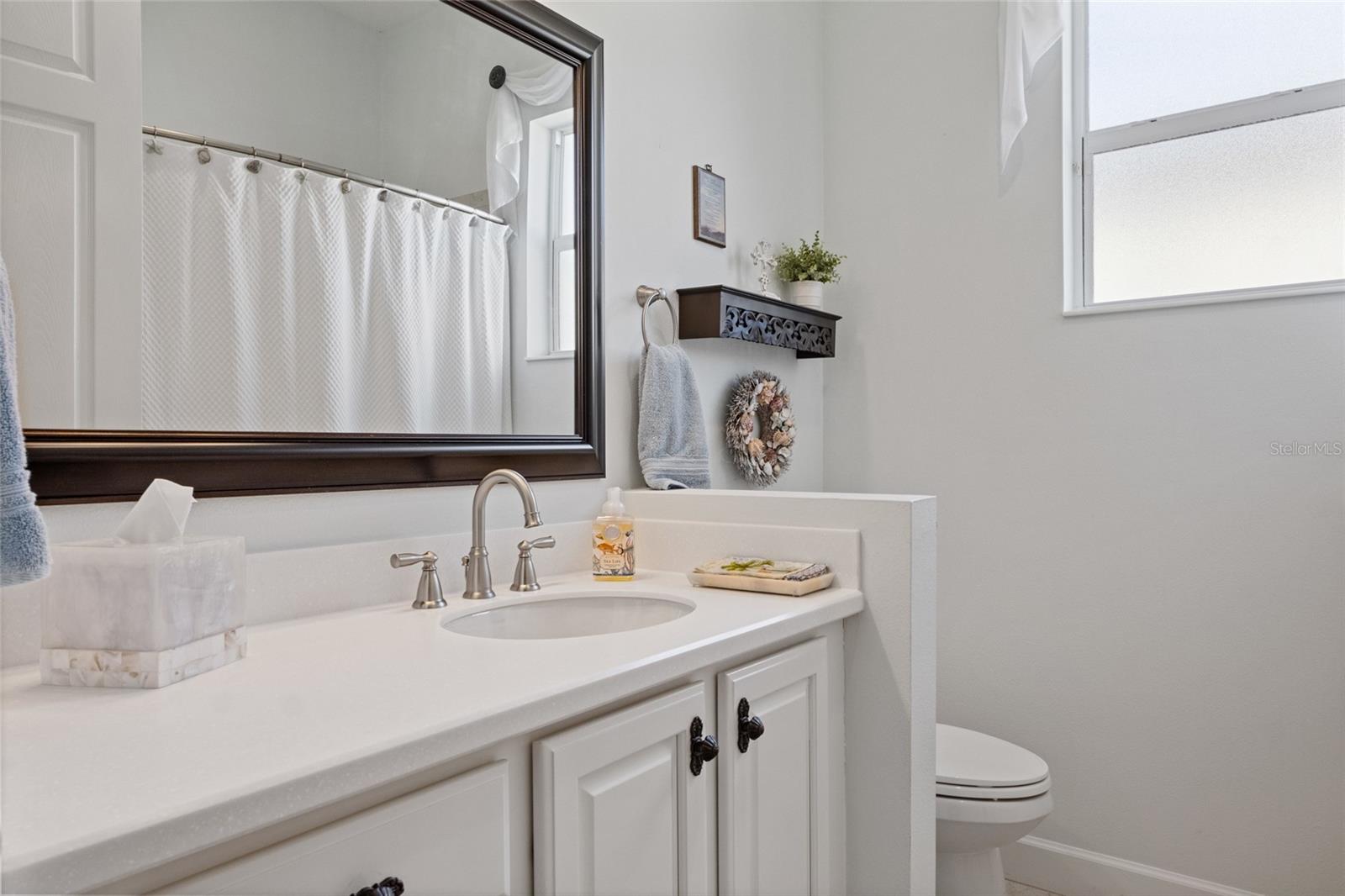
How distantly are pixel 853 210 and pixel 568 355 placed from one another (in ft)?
4.09

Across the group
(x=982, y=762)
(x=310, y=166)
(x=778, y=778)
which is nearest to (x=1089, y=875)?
(x=982, y=762)

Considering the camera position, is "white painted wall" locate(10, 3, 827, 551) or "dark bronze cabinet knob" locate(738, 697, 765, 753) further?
"white painted wall" locate(10, 3, 827, 551)

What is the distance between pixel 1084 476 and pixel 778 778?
1.32m

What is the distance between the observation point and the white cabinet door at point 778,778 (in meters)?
1.13

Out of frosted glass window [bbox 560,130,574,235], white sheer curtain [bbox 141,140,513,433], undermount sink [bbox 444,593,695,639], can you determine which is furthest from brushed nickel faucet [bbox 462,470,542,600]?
frosted glass window [bbox 560,130,574,235]

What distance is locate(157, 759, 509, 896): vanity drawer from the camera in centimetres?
64

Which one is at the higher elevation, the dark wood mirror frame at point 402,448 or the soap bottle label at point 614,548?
the dark wood mirror frame at point 402,448

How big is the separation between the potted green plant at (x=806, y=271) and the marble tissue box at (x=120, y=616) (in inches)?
69.6

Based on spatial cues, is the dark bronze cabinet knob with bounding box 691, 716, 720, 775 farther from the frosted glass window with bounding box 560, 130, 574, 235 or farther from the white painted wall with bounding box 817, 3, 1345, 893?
the white painted wall with bounding box 817, 3, 1345, 893

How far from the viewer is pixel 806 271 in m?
2.31

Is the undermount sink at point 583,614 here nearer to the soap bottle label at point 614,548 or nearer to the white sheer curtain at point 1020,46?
the soap bottle label at point 614,548

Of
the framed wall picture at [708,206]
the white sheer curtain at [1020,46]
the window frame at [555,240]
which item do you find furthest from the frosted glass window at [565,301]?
A: the white sheer curtain at [1020,46]

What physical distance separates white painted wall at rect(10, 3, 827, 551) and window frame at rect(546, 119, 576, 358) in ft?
0.45

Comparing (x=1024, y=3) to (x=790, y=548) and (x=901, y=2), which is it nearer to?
(x=901, y=2)
